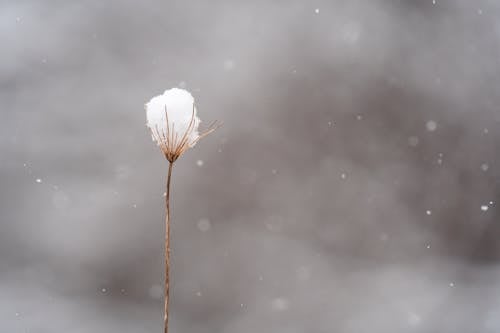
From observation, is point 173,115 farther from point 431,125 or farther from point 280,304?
point 280,304

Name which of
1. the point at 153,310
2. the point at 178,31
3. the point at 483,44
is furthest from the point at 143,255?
the point at 483,44

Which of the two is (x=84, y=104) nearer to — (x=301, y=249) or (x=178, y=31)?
(x=178, y=31)

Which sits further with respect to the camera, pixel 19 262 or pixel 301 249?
pixel 301 249

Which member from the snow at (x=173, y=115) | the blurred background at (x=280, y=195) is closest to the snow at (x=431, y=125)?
the blurred background at (x=280, y=195)

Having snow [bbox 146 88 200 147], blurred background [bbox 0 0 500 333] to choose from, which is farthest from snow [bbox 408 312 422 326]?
snow [bbox 146 88 200 147]

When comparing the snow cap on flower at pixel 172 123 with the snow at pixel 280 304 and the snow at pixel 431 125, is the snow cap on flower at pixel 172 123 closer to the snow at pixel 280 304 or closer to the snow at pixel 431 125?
the snow at pixel 431 125

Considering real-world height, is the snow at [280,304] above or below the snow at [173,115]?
above

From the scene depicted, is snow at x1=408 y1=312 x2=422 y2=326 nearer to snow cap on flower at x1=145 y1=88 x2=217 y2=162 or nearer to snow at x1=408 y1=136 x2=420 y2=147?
snow at x1=408 y1=136 x2=420 y2=147
